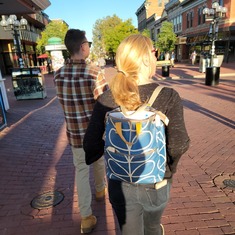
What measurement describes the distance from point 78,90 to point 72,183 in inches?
80.5

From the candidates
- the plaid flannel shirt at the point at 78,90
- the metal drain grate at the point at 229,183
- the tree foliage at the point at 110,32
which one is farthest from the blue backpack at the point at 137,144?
the tree foliage at the point at 110,32

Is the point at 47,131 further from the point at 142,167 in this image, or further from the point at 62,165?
the point at 142,167

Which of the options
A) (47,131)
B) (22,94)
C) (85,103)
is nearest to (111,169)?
(85,103)

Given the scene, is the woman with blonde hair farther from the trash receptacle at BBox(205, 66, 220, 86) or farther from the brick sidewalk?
the trash receptacle at BBox(205, 66, 220, 86)

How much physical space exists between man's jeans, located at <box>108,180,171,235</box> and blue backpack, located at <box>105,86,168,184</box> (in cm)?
9

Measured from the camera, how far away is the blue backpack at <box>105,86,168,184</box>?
1.38m

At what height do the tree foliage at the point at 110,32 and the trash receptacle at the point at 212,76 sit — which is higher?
the tree foliage at the point at 110,32

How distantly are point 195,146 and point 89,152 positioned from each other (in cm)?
381

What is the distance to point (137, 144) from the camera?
140 centimetres

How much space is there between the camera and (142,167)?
1471mm

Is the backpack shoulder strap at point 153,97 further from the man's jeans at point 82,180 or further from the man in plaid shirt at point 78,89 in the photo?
the man's jeans at point 82,180

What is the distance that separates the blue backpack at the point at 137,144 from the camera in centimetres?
138

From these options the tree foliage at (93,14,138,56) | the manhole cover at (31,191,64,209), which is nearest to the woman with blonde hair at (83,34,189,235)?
the manhole cover at (31,191,64,209)

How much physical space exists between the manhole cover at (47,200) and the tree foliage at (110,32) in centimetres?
Result: 4556
